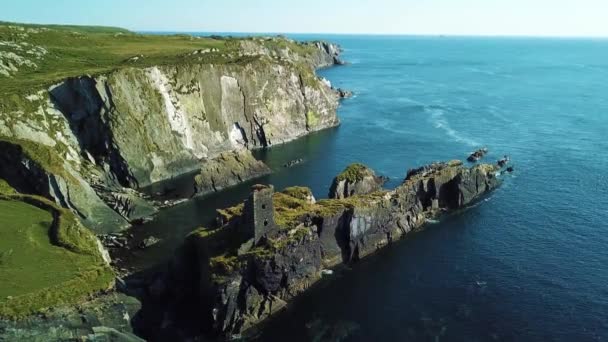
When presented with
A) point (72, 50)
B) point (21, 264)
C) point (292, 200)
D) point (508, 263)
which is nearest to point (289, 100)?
point (72, 50)

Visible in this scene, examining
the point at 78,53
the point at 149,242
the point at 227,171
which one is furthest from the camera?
the point at 78,53

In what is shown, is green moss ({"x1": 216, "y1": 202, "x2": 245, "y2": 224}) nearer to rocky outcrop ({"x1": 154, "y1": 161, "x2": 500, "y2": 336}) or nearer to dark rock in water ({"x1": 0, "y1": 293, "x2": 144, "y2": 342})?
rocky outcrop ({"x1": 154, "y1": 161, "x2": 500, "y2": 336})

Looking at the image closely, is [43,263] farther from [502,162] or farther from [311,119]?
[311,119]

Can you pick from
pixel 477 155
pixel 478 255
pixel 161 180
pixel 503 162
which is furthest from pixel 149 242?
pixel 503 162

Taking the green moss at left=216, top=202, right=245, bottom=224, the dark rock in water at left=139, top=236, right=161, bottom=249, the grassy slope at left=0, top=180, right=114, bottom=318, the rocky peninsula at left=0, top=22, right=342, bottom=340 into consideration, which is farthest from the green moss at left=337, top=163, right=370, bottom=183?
the grassy slope at left=0, top=180, right=114, bottom=318

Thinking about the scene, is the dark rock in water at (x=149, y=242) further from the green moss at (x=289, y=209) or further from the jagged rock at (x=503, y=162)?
the jagged rock at (x=503, y=162)
